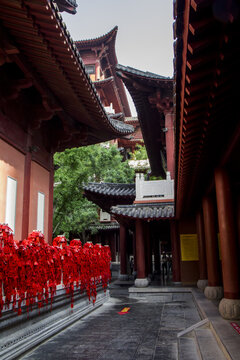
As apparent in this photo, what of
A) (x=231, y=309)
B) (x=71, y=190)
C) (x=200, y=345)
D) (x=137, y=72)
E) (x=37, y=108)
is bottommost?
(x=200, y=345)

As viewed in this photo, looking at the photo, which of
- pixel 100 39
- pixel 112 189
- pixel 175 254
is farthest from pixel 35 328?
pixel 100 39

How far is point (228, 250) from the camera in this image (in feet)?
18.8

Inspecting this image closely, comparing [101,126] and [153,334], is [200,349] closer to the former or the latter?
[153,334]

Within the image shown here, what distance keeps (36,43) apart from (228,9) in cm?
356

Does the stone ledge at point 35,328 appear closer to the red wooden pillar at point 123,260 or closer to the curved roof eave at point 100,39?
the red wooden pillar at point 123,260

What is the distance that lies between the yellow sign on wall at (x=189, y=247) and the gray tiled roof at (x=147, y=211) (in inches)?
50.0

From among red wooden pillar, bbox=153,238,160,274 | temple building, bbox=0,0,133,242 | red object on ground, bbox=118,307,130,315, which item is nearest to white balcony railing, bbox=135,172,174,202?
temple building, bbox=0,0,133,242

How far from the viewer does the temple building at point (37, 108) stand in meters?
4.47

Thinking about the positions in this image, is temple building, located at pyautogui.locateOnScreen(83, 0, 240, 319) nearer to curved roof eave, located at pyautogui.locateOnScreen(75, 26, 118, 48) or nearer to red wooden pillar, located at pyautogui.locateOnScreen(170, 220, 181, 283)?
red wooden pillar, located at pyautogui.locateOnScreen(170, 220, 181, 283)

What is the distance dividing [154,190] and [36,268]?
8.95 m

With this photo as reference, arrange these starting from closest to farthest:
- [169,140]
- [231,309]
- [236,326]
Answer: [236,326] < [231,309] < [169,140]

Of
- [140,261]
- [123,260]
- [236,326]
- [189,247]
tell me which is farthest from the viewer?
[123,260]

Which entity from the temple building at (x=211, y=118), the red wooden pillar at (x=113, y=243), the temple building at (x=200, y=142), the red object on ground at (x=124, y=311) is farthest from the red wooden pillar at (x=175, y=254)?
the red wooden pillar at (x=113, y=243)

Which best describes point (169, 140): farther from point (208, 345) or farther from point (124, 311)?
point (208, 345)
